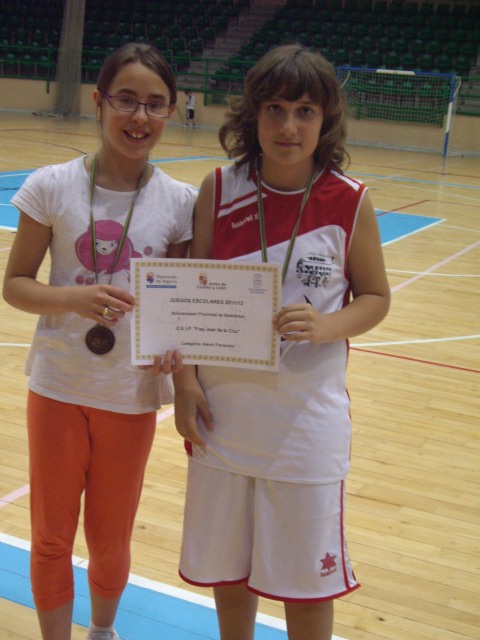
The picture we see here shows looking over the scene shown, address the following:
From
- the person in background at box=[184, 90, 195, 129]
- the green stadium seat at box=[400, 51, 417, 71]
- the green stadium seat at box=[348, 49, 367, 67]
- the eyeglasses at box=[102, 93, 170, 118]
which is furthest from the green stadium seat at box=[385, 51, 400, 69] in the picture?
the eyeglasses at box=[102, 93, 170, 118]

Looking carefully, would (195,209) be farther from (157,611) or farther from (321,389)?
(157,611)

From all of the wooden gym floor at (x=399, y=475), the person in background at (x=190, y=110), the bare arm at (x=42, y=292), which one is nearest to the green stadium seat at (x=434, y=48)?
the person in background at (x=190, y=110)

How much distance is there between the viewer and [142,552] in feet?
8.14

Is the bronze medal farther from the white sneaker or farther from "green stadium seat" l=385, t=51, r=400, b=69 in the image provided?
"green stadium seat" l=385, t=51, r=400, b=69

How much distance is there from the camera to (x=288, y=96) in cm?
150

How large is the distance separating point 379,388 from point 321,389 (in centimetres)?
253

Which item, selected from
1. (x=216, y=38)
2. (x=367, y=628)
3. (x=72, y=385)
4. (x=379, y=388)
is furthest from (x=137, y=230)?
(x=216, y=38)

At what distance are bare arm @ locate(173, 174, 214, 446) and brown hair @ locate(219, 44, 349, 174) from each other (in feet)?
0.34

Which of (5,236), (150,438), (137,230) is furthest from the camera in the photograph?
(5,236)

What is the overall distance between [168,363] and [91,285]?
22 cm

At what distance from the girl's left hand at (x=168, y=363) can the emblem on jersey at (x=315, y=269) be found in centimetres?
29

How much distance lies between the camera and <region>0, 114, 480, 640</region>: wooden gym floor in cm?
228

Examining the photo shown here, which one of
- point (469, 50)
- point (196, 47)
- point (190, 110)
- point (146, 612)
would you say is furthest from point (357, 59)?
point (146, 612)

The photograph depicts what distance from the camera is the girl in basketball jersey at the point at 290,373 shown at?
1536 mm
